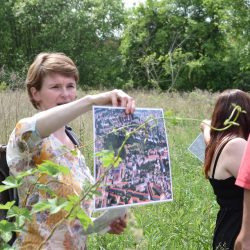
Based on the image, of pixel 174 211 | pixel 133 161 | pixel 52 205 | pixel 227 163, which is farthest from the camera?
pixel 174 211

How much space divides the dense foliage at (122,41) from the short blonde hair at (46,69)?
28332mm

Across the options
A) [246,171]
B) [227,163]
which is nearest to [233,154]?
[227,163]

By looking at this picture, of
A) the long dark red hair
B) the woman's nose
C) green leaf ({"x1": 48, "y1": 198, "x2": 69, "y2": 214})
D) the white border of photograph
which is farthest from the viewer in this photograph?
the long dark red hair

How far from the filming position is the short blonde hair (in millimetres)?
1833

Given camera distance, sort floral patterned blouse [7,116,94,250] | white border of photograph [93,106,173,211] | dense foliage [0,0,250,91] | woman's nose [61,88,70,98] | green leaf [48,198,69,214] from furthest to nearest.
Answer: dense foliage [0,0,250,91]
woman's nose [61,88,70,98]
floral patterned blouse [7,116,94,250]
white border of photograph [93,106,173,211]
green leaf [48,198,69,214]

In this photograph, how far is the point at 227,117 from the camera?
250cm

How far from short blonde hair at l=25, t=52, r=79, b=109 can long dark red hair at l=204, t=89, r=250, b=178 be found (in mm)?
933

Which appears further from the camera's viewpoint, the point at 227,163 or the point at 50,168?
the point at 227,163

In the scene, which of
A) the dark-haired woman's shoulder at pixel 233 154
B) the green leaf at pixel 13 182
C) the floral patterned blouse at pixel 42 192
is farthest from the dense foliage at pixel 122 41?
the green leaf at pixel 13 182

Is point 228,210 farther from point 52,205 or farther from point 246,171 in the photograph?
point 52,205

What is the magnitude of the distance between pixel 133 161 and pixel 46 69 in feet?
1.93

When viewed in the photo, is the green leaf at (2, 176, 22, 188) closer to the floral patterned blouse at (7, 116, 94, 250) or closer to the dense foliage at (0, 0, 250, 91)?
the floral patterned blouse at (7, 116, 94, 250)

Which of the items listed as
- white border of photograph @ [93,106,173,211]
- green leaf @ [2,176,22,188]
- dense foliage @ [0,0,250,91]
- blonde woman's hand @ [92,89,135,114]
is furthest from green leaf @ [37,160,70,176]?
dense foliage @ [0,0,250,91]

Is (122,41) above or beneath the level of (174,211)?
beneath
